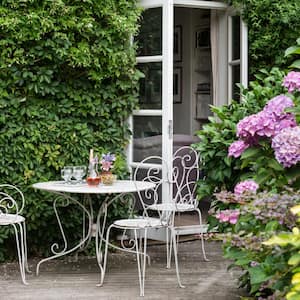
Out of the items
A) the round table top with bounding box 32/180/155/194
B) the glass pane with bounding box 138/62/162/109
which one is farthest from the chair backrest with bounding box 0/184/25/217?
the glass pane with bounding box 138/62/162/109

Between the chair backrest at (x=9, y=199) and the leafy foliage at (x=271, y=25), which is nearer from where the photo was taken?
the chair backrest at (x=9, y=199)

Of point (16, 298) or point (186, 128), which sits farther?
point (186, 128)

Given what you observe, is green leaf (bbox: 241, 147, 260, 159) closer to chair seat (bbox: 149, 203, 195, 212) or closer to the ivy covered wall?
chair seat (bbox: 149, 203, 195, 212)

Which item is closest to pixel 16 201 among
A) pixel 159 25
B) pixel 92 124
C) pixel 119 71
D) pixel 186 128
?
pixel 92 124

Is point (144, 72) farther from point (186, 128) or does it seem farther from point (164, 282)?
point (186, 128)

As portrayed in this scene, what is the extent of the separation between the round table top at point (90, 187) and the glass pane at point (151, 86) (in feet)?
3.31

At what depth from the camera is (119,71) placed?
5.40m

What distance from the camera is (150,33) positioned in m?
5.69

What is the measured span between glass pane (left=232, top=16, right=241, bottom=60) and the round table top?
83.3 inches

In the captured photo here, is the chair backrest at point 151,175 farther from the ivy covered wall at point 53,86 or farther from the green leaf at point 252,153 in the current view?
the green leaf at point 252,153

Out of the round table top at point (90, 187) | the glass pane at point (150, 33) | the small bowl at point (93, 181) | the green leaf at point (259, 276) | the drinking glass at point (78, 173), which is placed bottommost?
the green leaf at point (259, 276)

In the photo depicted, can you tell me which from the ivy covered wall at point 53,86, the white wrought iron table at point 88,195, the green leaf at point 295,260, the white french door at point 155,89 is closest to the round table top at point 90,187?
the white wrought iron table at point 88,195

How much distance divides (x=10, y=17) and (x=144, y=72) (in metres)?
1.32

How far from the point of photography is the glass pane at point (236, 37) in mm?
6207
